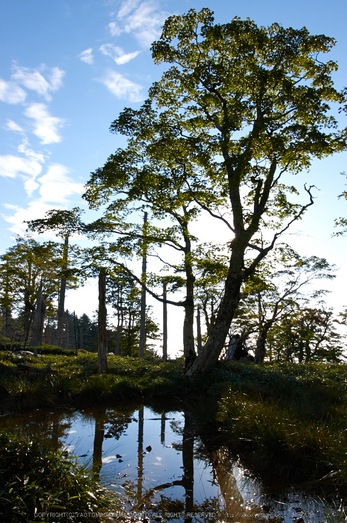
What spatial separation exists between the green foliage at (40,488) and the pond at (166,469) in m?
0.55

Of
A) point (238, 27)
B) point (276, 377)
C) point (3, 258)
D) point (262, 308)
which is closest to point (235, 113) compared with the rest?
point (238, 27)

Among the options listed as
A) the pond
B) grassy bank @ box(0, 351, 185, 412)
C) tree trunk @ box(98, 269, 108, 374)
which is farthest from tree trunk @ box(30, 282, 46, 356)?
the pond

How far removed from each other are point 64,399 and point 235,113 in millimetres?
10412

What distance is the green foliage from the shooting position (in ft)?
8.51

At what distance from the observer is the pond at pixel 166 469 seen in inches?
141

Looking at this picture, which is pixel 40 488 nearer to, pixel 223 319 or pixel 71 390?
pixel 71 390

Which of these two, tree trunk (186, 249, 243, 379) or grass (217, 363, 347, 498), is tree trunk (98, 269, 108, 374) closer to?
tree trunk (186, 249, 243, 379)

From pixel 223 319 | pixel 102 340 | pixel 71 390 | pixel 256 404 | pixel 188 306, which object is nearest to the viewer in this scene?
pixel 256 404

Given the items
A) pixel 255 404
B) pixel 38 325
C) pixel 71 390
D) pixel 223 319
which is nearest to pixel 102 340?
pixel 71 390

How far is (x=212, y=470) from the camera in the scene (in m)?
4.80

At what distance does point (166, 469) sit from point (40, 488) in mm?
2472

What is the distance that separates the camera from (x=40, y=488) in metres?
2.79

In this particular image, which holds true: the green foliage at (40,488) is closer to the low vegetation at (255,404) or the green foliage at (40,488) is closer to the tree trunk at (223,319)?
the low vegetation at (255,404)

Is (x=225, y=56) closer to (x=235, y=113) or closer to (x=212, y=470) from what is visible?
(x=235, y=113)
